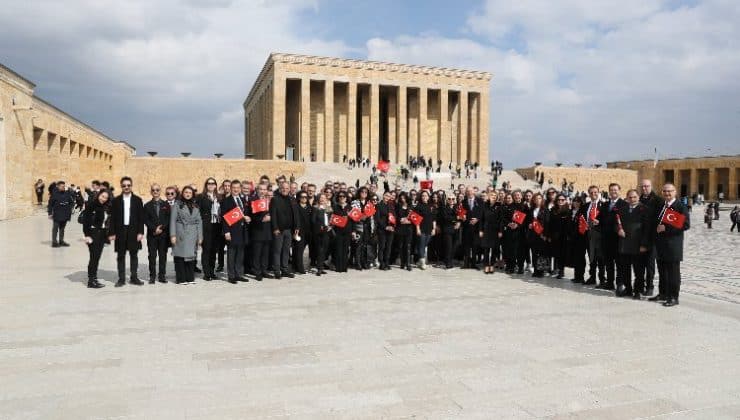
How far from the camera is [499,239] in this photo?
1038 cm

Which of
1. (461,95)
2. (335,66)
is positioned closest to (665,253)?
(335,66)

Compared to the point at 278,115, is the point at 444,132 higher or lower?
lower

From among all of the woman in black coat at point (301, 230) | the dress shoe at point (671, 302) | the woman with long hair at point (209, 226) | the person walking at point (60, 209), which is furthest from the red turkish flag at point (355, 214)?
the person walking at point (60, 209)

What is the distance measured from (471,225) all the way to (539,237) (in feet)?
4.64

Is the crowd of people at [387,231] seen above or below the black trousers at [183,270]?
above

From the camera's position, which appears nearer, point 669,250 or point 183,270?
point 669,250

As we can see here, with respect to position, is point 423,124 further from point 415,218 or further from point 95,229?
point 95,229

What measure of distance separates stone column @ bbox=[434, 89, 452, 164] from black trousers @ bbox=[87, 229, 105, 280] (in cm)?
4408

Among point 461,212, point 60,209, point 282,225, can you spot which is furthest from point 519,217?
point 60,209

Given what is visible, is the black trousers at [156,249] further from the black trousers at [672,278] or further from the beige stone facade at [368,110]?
the beige stone facade at [368,110]

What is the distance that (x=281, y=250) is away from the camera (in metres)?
9.41

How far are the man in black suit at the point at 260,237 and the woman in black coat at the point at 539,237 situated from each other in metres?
4.99

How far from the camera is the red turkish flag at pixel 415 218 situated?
10484 mm

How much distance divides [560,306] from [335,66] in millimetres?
42099
